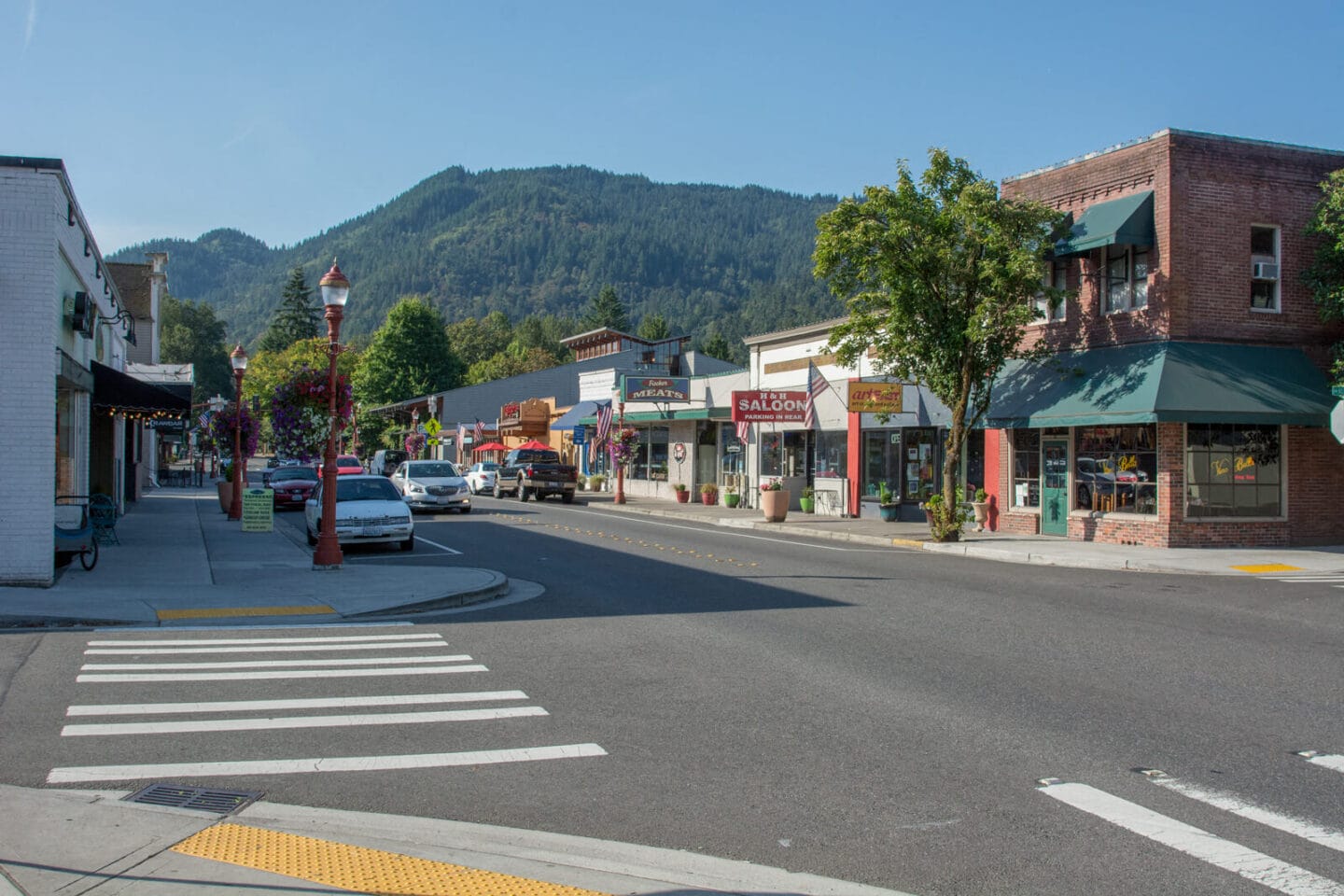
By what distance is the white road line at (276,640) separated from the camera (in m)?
10.7

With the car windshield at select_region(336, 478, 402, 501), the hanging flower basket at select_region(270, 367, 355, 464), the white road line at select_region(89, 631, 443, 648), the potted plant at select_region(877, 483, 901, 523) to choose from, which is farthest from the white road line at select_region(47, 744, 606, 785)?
the potted plant at select_region(877, 483, 901, 523)

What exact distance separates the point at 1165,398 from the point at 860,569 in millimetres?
7132

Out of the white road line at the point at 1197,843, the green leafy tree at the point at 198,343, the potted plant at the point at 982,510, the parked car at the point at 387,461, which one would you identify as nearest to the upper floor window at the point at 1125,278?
the potted plant at the point at 982,510

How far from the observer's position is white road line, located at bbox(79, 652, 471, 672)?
946cm

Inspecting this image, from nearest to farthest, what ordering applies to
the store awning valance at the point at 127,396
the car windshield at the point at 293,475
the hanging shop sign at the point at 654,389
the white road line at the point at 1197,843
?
the white road line at the point at 1197,843 → the store awning valance at the point at 127,396 → the car windshield at the point at 293,475 → the hanging shop sign at the point at 654,389

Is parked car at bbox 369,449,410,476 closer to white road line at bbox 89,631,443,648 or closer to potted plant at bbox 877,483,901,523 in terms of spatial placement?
potted plant at bbox 877,483,901,523

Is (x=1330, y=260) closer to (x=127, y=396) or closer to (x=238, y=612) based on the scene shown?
(x=238, y=612)

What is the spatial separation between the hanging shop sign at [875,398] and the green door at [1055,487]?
12.8 ft

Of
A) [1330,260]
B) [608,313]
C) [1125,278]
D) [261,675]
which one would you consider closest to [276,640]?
[261,675]

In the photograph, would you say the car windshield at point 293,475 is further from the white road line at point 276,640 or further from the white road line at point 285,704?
the white road line at point 285,704

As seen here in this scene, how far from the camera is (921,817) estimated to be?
18.5ft

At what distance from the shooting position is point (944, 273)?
2308 centimetres

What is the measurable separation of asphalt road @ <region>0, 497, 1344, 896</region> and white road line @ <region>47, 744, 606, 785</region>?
7 centimetres

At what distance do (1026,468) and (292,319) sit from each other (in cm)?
12101
